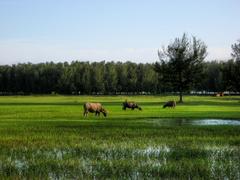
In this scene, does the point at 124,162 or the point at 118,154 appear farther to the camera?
the point at 118,154

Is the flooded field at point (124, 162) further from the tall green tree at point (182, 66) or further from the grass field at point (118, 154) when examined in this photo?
the tall green tree at point (182, 66)

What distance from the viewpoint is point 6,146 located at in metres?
21.0

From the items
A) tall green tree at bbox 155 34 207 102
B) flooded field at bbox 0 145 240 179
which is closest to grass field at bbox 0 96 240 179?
flooded field at bbox 0 145 240 179

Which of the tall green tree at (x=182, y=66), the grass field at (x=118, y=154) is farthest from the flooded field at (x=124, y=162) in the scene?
the tall green tree at (x=182, y=66)

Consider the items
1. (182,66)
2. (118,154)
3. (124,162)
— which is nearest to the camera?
(124,162)

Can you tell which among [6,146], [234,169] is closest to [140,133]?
[6,146]

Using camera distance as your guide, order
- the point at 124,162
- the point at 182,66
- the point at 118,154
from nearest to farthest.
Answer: the point at 124,162, the point at 118,154, the point at 182,66

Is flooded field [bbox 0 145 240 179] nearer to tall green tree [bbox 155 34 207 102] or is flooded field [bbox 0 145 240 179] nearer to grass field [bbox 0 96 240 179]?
grass field [bbox 0 96 240 179]

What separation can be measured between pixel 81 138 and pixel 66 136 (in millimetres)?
1291

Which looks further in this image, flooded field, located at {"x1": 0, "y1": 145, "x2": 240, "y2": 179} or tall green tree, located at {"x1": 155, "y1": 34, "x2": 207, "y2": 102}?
tall green tree, located at {"x1": 155, "y1": 34, "x2": 207, "y2": 102}

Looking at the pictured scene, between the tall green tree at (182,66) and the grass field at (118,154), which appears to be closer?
the grass field at (118,154)

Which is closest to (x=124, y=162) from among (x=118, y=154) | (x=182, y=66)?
(x=118, y=154)

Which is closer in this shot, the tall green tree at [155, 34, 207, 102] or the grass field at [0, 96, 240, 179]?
the grass field at [0, 96, 240, 179]

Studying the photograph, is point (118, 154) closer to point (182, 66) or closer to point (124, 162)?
point (124, 162)
